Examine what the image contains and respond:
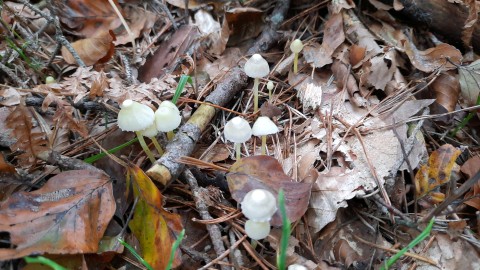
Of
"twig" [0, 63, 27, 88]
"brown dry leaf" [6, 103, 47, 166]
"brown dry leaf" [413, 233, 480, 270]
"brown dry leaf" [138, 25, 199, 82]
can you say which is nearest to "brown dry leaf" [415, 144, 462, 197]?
"brown dry leaf" [413, 233, 480, 270]

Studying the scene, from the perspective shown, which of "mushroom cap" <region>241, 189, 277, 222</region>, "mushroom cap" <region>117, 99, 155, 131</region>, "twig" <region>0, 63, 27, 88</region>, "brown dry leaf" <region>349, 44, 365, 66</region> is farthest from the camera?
"brown dry leaf" <region>349, 44, 365, 66</region>

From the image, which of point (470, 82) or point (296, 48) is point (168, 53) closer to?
point (296, 48)

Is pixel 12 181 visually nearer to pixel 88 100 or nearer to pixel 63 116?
pixel 63 116

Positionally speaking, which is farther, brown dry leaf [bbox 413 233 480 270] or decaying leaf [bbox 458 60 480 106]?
decaying leaf [bbox 458 60 480 106]

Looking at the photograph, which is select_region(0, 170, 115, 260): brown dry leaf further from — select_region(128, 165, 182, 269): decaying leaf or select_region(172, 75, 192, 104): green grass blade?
select_region(172, 75, 192, 104): green grass blade

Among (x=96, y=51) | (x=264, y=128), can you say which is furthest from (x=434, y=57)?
(x=96, y=51)

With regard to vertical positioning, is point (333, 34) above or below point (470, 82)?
above

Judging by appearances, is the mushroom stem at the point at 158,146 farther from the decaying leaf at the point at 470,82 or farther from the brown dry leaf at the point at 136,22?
the decaying leaf at the point at 470,82

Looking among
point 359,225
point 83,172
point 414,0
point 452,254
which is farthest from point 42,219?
point 414,0

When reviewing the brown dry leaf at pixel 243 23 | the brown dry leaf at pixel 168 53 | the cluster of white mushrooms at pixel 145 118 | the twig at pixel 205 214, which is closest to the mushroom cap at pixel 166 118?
the cluster of white mushrooms at pixel 145 118
